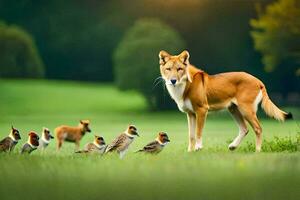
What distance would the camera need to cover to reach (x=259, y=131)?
31.1ft

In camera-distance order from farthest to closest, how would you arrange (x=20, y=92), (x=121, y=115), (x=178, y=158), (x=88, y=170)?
(x=20, y=92), (x=121, y=115), (x=178, y=158), (x=88, y=170)

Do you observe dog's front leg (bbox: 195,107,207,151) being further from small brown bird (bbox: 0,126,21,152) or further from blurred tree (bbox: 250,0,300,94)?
blurred tree (bbox: 250,0,300,94)

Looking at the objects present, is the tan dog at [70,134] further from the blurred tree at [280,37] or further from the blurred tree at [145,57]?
the blurred tree at [280,37]

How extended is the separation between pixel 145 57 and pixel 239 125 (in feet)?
43.8

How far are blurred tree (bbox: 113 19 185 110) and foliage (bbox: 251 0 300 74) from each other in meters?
3.62

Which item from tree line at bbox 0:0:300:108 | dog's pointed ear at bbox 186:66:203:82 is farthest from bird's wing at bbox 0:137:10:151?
tree line at bbox 0:0:300:108

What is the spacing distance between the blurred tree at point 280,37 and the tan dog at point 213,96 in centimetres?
1629

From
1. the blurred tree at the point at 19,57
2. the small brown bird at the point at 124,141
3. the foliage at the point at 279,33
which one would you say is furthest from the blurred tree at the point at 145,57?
the small brown bird at the point at 124,141

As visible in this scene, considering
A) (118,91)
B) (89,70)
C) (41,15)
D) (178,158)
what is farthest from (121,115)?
(178,158)

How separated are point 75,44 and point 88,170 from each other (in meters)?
20.1

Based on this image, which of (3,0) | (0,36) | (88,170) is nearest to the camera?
(88,170)

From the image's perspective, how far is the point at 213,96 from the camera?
9.52 m

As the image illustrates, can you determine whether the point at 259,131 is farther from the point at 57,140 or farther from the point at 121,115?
the point at 121,115

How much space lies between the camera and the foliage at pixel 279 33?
2623 centimetres
